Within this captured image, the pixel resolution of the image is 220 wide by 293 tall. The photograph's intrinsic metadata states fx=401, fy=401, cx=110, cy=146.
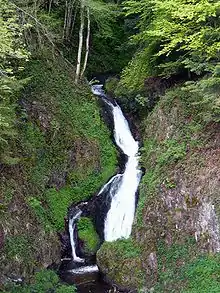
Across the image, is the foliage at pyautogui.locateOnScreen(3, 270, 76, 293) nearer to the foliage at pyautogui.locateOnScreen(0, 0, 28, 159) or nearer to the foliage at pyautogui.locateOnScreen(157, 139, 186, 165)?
the foliage at pyautogui.locateOnScreen(0, 0, 28, 159)

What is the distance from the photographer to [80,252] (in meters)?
13.7

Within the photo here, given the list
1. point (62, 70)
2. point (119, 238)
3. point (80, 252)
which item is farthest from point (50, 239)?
point (62, 70)

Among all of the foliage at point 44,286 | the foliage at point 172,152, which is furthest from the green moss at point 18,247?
the foliage at point 172,152

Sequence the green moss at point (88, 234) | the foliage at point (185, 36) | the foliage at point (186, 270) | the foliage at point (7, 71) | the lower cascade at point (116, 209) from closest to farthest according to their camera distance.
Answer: the foliage at point (186, 270) → the foliage at point (7, 71) → the foliage at point (185, 36) → the lower cascade at point (116, 209) → the green moss at point (88, 234)

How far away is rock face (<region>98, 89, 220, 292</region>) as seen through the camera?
11.3 metres

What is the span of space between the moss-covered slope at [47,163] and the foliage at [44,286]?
13.1 inches

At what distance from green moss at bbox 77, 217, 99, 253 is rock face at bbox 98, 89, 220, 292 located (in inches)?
37.0

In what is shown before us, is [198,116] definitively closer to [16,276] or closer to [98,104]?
[98,104]

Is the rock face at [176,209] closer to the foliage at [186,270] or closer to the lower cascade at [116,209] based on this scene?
the foliage at [186,270]

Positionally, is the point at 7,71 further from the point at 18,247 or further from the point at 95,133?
the point at 95,133

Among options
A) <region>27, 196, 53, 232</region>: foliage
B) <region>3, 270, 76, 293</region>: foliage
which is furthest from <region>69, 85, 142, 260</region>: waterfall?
<region>3, 270, 76, 293</region>: foliage

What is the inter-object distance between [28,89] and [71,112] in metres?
2.00

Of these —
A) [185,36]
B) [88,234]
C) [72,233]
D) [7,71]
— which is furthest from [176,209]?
[7,71]

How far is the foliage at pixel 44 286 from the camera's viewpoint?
36.7 feet
